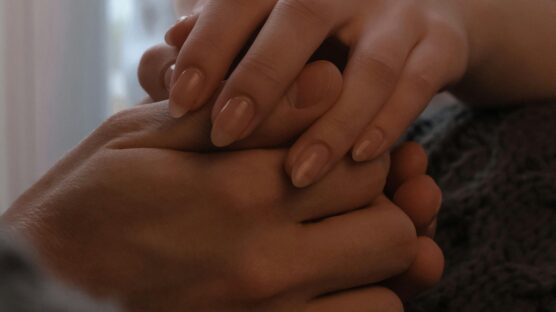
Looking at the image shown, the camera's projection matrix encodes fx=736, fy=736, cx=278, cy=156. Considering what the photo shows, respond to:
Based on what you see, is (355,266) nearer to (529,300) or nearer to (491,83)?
(529,300)

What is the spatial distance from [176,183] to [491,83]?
1.24ft

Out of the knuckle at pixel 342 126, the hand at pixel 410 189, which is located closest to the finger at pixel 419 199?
the hand at pixel 410 189

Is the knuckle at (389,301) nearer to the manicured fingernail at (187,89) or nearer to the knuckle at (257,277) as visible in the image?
the knuckle at (257,277)

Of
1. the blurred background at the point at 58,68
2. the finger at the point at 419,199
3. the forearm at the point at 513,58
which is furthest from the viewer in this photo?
the blurred background at the point at 58,68

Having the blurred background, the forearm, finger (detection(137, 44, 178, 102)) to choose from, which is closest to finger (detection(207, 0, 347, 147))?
finger (detection(137, 44, 178, 102))

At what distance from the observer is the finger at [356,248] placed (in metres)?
0.51

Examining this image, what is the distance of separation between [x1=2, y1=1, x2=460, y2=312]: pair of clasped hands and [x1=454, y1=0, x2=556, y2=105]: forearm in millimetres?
196

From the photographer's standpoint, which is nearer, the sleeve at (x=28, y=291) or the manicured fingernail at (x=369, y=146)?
the sleeve at (x=28, y=291)

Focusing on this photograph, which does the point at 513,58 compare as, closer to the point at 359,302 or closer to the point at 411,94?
the point at 411,94

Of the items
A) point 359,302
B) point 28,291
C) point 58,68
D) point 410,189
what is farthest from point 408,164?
point 58,68

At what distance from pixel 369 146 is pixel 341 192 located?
4 cm

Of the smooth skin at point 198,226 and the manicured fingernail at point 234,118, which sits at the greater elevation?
the manicured fingernail at point 234,118

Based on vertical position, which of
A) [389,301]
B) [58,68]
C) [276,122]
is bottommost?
[58,68]

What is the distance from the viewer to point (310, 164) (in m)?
0.50
